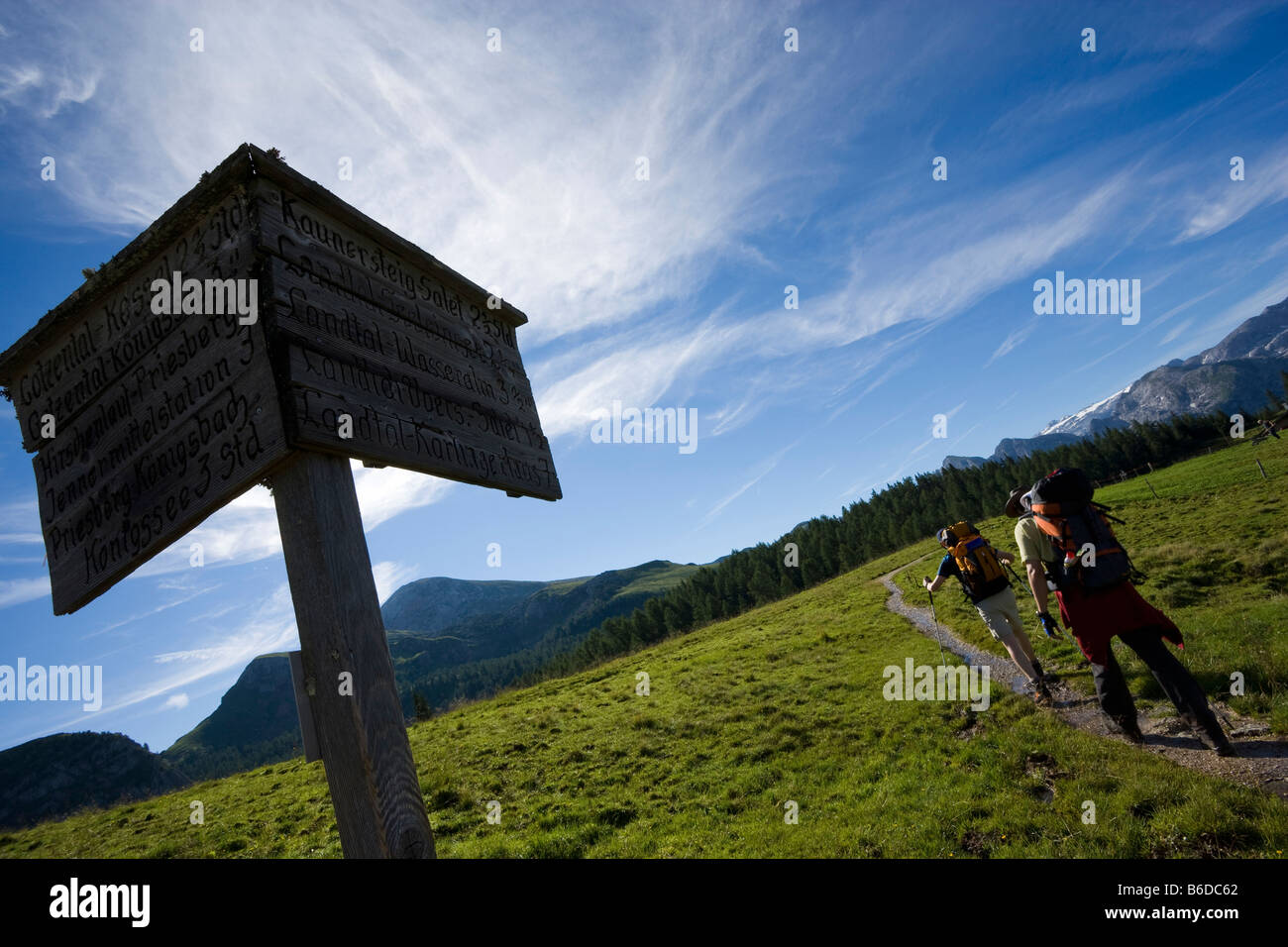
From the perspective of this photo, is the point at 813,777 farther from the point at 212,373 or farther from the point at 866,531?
the point at 866,531

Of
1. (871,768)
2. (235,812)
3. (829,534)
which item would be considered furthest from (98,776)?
(871,768)

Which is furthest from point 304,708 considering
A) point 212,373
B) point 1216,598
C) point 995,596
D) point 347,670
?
point 1216,598

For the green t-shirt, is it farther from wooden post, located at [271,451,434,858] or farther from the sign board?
wooden post, located at [271,451,434,858]

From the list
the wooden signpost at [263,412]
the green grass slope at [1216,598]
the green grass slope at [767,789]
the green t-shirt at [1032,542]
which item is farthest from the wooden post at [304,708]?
the green grass slope at [1216,598]

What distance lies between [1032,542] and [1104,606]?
143cm

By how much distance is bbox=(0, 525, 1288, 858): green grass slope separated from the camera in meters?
6.20

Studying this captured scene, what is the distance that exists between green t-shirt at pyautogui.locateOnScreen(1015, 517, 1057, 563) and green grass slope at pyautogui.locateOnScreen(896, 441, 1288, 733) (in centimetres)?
292

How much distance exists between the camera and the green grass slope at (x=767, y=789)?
6203mm

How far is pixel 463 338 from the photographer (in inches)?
156

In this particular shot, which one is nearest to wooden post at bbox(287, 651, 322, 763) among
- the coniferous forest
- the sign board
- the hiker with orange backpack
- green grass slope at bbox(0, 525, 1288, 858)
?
the sign board

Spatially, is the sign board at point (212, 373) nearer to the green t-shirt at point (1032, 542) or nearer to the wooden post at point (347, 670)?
the wooden post at point (347, 670)

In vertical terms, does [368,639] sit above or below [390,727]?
above
